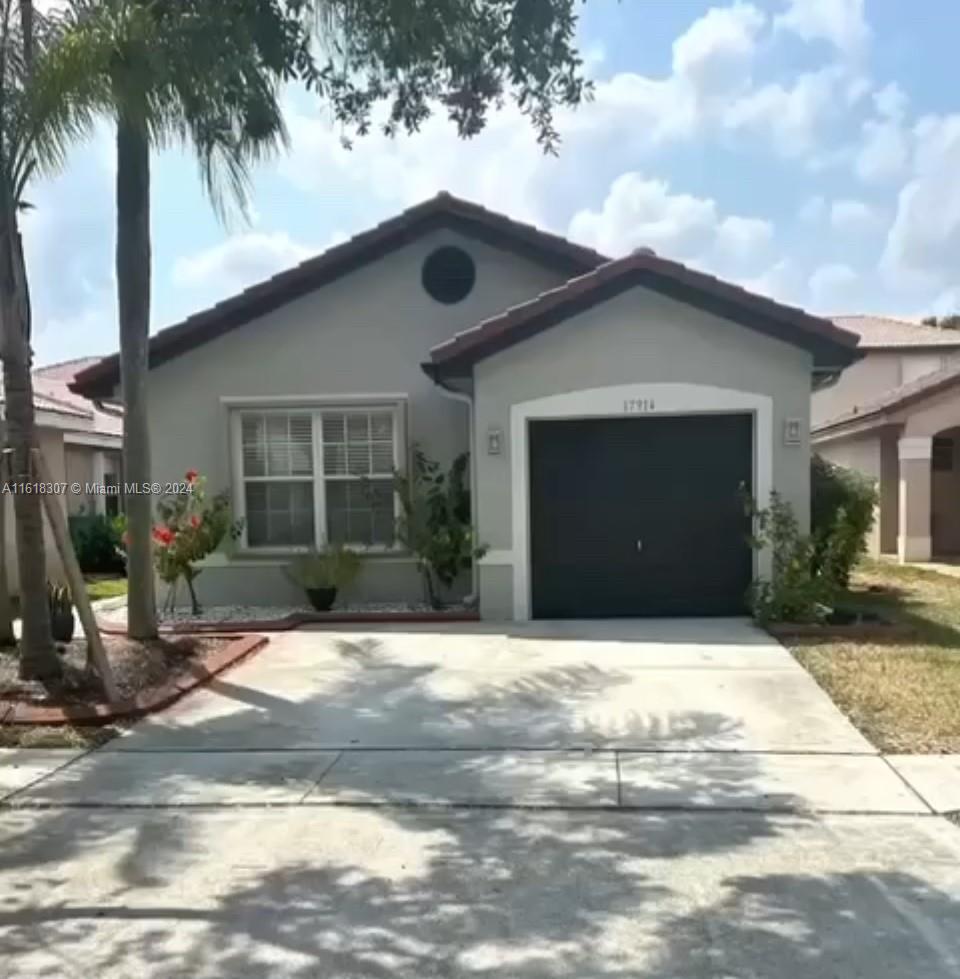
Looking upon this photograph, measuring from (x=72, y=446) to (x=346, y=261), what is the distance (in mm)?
11013

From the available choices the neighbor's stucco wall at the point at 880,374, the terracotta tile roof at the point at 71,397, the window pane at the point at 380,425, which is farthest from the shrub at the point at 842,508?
the neighbor's stucco wall at the point at 880,374

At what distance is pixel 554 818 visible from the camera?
17.4ft

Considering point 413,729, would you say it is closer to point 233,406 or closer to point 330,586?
point 330,586

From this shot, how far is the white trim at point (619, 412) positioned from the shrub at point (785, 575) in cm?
19

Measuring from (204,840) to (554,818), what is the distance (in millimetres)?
1913

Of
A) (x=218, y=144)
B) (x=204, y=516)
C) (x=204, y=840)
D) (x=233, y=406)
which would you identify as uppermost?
(x=218, y=144)

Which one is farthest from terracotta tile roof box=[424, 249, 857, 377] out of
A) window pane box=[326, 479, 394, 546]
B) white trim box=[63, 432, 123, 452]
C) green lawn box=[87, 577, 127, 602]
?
white trim box=[63, 432, 123, 452]

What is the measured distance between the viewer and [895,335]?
98.7 feet

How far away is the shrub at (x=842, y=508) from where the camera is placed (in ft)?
41.4

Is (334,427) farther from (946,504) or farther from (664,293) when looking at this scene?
(946,504)

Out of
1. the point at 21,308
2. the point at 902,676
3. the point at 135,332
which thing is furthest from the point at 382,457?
the point at 902,676

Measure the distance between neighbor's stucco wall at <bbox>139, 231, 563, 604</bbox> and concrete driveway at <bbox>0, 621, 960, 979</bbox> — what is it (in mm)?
5471

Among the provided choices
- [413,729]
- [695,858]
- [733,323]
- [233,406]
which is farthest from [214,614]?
[695,858]

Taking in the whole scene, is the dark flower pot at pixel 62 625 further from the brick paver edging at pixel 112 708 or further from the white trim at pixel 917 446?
the white trim at pixel 917 446
